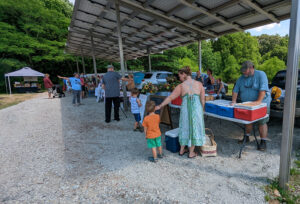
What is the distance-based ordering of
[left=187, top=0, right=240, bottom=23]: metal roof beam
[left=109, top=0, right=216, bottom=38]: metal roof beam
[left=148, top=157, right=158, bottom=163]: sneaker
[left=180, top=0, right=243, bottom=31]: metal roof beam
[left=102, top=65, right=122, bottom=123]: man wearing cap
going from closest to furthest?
[left=148, top=157, right=158, bottom=163]: sneaker → [left=187, top=0, right=240, bottom=23]: metal roof beam → [left=180, top=0, right=243, bottom=31]: metal roof beam → [left=102, top=65, right=122, bottom=123]: man wearing cap → [left=109, top=0, right=216, bottom=38]: metal roof beam

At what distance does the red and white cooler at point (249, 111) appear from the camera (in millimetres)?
3023

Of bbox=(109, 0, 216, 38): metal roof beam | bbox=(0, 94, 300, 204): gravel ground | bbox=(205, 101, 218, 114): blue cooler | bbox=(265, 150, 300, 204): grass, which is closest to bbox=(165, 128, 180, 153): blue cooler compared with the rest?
bbox=(0, 94, 300, 204): gravel ground

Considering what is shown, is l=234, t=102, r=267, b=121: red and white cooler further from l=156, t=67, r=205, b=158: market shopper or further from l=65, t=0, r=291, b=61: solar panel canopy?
l=65, t=0, r=291, b=61: solar panel canopy

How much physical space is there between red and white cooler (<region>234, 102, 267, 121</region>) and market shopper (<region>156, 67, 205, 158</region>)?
69cm

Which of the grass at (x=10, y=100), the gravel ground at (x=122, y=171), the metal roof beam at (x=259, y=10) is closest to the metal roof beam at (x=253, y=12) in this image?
the metal roof beam at (x=259, y=10)

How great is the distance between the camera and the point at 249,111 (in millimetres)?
3027

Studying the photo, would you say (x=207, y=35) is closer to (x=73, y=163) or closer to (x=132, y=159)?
(x=132, y=159)

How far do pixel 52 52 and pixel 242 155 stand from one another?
23732 mm

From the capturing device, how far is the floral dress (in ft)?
10.1

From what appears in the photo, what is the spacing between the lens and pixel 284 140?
7.47ft

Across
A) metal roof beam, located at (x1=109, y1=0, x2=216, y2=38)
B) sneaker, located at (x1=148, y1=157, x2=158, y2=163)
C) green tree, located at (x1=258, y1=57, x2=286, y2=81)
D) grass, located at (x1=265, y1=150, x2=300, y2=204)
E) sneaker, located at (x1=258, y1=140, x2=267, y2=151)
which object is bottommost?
grass, located at (x1=265, y1=150, x2=300, y2=204)

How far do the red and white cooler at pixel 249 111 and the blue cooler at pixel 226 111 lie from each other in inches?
3.1

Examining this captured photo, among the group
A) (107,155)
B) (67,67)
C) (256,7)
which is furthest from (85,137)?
(67,67)

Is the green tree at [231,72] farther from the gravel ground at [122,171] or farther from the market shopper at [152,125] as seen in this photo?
the market shopper at [152,125]
